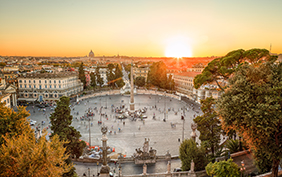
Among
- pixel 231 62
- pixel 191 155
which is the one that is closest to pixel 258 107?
pixel 191 155

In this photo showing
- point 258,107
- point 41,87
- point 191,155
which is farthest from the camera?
point 41,87

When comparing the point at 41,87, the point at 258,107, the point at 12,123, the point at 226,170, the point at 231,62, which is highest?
the point at 231,62

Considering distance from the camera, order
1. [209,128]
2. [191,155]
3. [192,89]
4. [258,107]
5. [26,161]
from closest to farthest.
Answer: [26,161] < [258,107] < [191,155] < [209,128] < [192,89]

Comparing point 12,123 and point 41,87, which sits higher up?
point 12,123

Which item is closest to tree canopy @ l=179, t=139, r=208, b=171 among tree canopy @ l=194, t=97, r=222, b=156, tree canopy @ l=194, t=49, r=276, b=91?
tree canopy @ l=194, t=97, r=222, b=156

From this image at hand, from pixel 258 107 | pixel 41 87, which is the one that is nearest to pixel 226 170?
pixel 258 107

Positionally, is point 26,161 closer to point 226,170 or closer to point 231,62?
point 226,170

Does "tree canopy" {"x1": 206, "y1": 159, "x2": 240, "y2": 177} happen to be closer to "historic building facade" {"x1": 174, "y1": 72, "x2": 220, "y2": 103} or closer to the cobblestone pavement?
the cobblestone pavement

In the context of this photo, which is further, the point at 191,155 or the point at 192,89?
the point at 192,89

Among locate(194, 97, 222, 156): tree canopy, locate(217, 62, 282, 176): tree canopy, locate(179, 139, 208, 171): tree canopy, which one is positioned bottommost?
locate(179, 139, 208, 171): tree canopy
